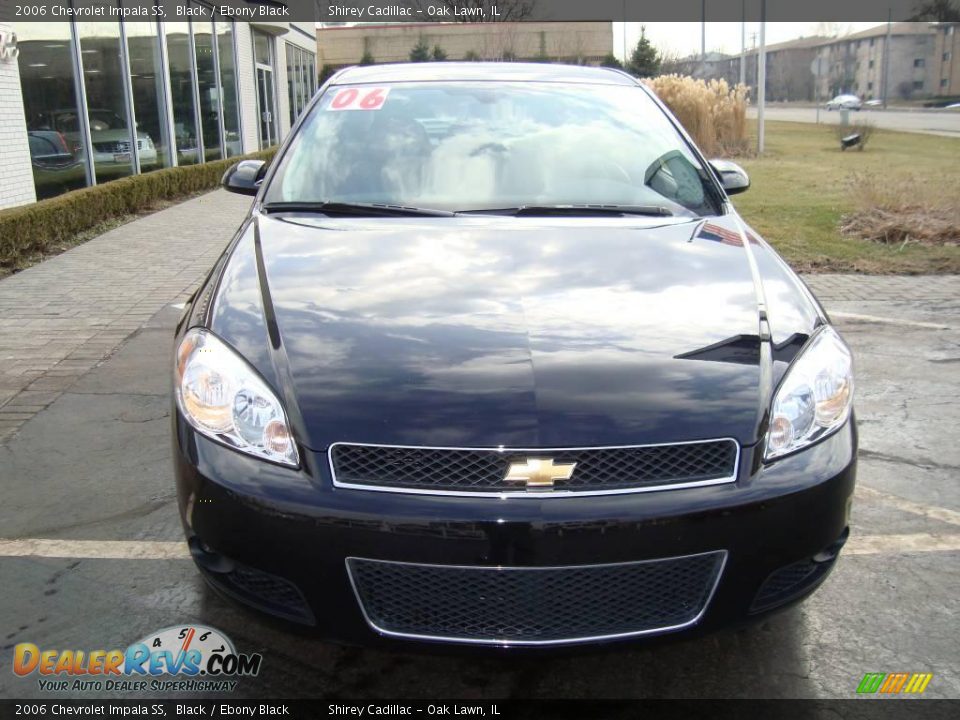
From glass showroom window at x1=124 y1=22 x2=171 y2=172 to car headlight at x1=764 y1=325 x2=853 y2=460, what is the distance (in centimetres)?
1380

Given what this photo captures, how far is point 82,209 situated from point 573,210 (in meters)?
8.94

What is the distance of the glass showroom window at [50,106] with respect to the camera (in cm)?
1078

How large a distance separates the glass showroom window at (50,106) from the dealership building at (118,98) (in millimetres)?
13

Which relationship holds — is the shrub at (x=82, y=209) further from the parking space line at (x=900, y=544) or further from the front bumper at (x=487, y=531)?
the parking space line at (x=900, y=544)

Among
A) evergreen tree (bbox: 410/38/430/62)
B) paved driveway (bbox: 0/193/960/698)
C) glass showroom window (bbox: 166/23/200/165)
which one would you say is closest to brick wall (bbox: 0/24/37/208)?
paved driveway (bbox: 0/193/960/698)

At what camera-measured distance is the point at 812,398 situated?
2.29m

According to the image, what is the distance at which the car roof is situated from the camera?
396 centimetres

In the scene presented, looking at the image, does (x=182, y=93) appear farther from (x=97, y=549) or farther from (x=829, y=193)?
(x=97, y=549)

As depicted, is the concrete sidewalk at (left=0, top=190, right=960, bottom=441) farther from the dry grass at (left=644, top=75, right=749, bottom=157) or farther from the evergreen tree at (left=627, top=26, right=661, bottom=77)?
the evergreen tree at (left=627, top=26, right=661, bottom=77)

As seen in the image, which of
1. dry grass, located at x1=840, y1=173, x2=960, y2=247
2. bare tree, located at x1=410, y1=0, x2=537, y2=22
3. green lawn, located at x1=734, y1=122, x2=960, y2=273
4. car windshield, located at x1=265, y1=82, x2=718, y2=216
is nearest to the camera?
car windshield, located at x1=265, y1=82, x2=718, y2=216

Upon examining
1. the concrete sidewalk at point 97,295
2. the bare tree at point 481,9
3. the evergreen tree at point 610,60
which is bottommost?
the concrete sidewalk at point 97,295

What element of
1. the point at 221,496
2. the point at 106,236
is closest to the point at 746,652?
the point at 221,496

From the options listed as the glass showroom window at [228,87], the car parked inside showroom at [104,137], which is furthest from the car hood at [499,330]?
the glass showroom window at [228,87]

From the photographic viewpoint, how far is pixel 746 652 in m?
2.53
